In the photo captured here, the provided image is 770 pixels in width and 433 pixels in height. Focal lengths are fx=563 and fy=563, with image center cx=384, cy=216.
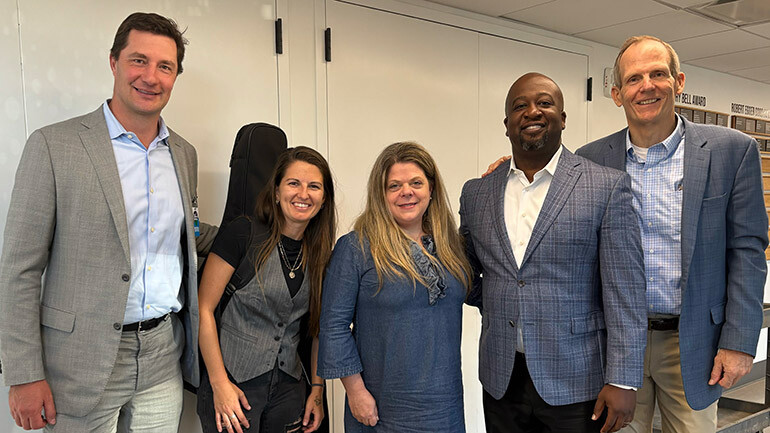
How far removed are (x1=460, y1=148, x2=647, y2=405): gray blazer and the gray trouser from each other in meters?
1.03

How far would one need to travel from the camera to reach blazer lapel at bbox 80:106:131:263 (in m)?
1.60

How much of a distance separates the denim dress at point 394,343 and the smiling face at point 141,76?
2.43ft

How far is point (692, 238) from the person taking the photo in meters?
1.78

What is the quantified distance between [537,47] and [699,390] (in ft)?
7.90

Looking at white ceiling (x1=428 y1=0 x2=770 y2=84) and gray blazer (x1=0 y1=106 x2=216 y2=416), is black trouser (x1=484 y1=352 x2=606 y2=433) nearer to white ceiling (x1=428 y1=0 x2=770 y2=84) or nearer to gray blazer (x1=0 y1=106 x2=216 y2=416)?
gray blazer (x1=0 y1=106 x2=216 y2=416)

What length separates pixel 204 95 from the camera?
2365mm

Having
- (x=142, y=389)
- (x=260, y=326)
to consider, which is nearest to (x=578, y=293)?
(x=260, y=326)

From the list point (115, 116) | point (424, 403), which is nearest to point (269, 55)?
point (115, 116)

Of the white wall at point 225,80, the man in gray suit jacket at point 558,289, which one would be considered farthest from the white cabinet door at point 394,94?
the man in gray suit jacket at point 558,289

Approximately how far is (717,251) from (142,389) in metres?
1.87

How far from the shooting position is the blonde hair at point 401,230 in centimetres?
173

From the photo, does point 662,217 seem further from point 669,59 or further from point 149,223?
point 149,223

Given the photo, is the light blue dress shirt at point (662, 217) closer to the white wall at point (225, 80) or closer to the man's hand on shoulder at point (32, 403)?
the white wall at point (225, 80)

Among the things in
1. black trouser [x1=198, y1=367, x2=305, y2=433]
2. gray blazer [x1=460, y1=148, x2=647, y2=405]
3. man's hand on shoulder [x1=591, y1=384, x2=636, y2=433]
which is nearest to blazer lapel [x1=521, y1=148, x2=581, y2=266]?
gray blazer [x1=460, y1=148, x2=647, y2=405]
